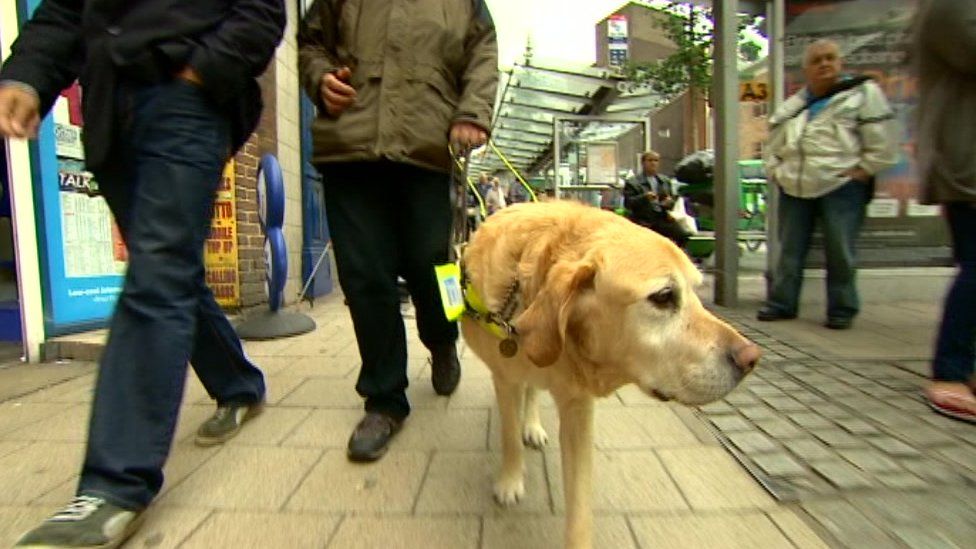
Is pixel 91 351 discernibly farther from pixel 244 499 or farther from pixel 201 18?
pixel 201 18

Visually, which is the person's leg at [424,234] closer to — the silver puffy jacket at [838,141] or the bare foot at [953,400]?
the bare foot at [953,400]

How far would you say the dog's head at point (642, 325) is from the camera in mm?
1511

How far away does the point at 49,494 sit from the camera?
205cm

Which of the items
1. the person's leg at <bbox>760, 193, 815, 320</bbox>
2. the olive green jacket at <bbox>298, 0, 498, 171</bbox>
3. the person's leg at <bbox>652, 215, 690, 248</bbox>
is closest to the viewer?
the olive green jacket at <bbox>298, 0, 498, 171</bbox>

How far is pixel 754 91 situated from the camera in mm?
6379

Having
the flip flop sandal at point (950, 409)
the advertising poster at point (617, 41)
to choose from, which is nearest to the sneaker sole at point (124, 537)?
the flip flop sandal at point (950, 409)

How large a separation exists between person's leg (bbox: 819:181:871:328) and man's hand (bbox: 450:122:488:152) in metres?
3.48

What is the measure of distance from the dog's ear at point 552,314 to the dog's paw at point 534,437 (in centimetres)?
116

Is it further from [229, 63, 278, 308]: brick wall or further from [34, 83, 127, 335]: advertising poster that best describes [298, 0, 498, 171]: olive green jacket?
[229, 63, 278, 308]: brick wall

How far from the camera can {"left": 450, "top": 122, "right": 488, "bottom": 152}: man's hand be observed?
8.20 feet

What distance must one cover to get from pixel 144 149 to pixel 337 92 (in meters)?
0.80

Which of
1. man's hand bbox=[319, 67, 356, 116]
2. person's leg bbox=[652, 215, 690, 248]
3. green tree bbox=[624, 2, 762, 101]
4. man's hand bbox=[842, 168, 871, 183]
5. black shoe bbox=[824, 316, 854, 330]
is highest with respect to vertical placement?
green tree bbox=[624, 2, 762, 101]

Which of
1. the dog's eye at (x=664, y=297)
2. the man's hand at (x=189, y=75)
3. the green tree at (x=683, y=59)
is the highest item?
the green tree at (x=683, y=59)

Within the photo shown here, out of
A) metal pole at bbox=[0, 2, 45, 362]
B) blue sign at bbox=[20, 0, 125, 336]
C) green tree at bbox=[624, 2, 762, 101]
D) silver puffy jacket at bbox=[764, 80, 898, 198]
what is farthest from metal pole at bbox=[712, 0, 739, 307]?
green tree at bbox=[624, 2, 762, 101]
